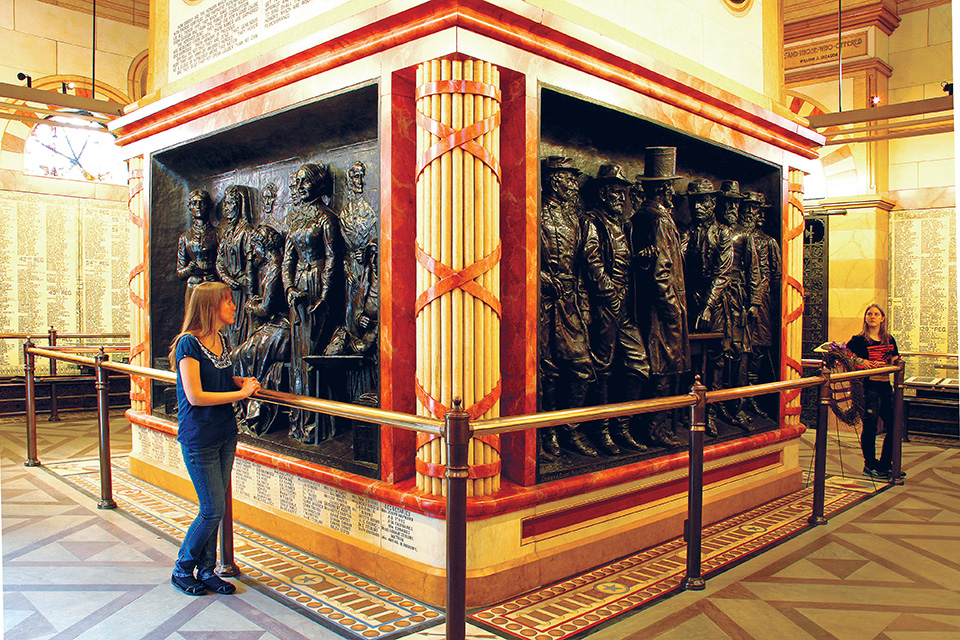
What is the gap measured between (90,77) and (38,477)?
701 cm

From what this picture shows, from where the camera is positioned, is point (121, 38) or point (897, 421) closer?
point (897, 421)

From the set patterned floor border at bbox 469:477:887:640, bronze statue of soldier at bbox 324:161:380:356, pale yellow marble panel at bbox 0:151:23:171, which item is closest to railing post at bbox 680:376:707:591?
patterned floor border at bbox 469:477:887:640

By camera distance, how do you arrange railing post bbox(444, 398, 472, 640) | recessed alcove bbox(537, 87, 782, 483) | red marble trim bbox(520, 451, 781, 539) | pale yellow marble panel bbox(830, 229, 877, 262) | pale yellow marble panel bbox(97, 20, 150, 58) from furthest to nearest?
pale yellow marble panel bbox(97, 20, 150, 58) < pale yellow marble panel bbox(830, 229, 877, 262) < recessed alcove bbox(537, 87, 782, 483) < red marble trim bbox(520, 451, 781, 539) < railing post bbox(444, 398, 472, 640)

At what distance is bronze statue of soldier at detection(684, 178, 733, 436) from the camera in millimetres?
6051

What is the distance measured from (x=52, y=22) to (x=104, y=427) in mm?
8279

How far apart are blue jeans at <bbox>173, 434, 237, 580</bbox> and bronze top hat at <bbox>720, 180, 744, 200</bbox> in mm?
4544

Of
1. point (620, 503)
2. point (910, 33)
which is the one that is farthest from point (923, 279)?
point (620, 503)

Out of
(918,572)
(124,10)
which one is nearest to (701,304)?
(918,572)

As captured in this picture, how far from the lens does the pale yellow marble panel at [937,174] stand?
33.9ft

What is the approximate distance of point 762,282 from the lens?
6402 mm

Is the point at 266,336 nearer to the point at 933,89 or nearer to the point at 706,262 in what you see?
the point at 706,262

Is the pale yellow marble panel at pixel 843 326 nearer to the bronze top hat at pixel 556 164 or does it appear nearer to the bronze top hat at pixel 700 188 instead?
the bronze top hat at pixel 700 188

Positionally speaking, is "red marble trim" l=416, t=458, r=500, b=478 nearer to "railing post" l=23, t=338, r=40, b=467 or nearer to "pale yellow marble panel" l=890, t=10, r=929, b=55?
"railing post" l=23, t=338, r=40, b=467

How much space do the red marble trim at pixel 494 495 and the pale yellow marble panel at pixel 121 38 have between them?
8.99m
